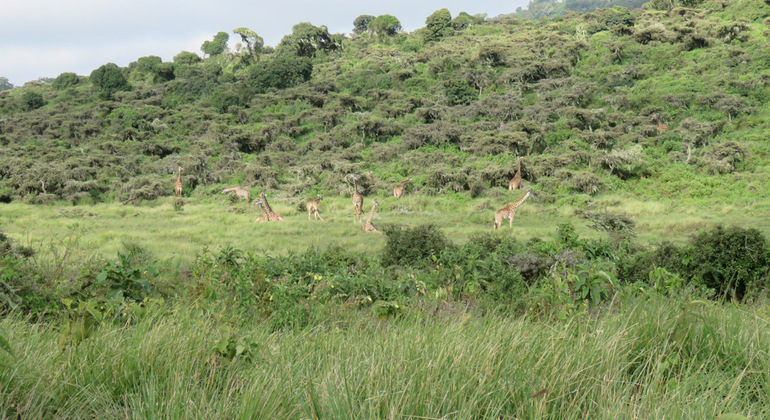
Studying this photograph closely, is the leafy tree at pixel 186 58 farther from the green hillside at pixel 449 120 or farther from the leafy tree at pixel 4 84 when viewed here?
the leafy tree at pixel 4 84

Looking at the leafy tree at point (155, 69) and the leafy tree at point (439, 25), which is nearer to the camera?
the leafy tree at point (155, 69)

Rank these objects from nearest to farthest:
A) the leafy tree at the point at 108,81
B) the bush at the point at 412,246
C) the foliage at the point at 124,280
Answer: the foliage at the point at 124,280
the bush at the point at 412,246
the leafy tree at the point at 108,81

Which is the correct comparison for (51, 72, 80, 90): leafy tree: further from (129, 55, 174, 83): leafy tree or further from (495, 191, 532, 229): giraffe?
(495, 191, 532, 229): giraffe

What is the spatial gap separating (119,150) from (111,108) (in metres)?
11.0

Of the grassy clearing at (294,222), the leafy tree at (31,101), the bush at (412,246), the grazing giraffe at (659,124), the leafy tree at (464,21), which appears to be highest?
the leafy tree at (464,21)

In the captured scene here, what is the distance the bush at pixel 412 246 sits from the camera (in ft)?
26.1

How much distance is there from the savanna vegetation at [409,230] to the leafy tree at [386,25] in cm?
186

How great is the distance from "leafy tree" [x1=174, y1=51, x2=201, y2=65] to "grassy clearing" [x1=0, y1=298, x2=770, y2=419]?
55.7 m

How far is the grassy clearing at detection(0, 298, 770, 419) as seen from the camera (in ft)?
5.33

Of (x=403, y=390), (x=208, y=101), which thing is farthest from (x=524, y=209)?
(x=208, y=101)

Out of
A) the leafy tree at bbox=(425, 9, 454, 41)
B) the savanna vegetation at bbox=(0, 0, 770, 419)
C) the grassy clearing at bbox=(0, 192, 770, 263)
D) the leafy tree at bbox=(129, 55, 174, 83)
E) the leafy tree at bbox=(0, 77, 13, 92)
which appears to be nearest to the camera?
the savanna vegetation at bbox=(0, 0, 770, 419)

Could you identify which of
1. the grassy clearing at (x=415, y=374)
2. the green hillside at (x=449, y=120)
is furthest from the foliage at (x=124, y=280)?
the green hillside at (x=449, y=120)

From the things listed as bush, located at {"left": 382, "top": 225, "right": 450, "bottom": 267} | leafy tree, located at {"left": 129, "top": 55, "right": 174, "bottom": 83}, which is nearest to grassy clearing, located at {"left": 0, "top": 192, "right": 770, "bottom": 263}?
bush, located at {"left": 382, "top": 225, "right": 450, "bottom": 267}

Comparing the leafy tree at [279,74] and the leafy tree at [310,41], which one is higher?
the leafy tree at [310,41]
